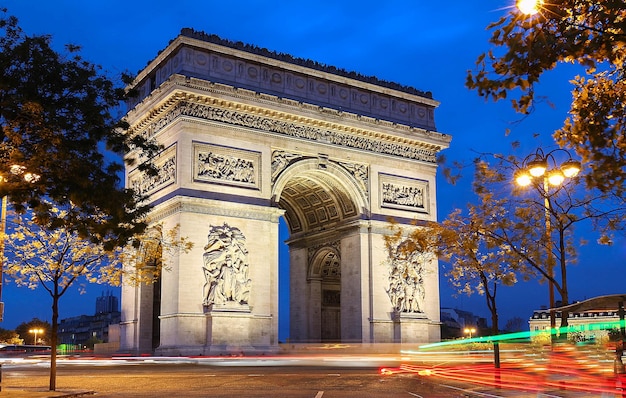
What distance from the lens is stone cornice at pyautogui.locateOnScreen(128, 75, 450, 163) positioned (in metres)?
35.5

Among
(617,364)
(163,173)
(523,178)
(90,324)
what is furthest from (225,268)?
(90,324)

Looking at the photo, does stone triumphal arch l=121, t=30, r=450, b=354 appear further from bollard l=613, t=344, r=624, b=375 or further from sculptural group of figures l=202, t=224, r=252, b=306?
bollard l=613, t=344, r=624, b=375

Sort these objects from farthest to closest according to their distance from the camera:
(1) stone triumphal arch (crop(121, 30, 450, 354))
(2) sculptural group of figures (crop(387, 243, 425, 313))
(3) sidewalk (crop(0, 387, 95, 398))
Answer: (2) sculptural group of figures (crop(387, 243, 425, 313))
(1) stone triumphal arch (crop(121, 30, 450, 354))
(3) sidewalk (crop(0, 387, 95, 398))

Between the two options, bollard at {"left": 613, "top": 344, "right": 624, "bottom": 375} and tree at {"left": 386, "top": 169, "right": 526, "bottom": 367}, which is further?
tree at {"left": 386, "top": 169, "right": 526, "bottom": 367}

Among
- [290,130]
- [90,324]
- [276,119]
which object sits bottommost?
[90,324]

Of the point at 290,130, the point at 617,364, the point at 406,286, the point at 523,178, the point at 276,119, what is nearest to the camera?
the point at 617,364

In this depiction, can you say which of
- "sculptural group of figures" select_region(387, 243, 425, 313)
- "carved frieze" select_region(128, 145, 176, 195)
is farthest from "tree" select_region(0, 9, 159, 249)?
"sculptural group of figures" select_region(387, 243, 425, 313)

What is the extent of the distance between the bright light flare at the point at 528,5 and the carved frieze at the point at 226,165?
28608 mm

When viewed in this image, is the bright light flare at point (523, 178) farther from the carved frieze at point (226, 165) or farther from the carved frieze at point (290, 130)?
the carved frieze at point (290, 130)

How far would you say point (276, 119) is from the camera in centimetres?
3841

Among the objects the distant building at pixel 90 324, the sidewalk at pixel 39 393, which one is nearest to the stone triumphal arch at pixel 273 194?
the sidewalk at pixel 39 393

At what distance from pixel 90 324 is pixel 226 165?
113m

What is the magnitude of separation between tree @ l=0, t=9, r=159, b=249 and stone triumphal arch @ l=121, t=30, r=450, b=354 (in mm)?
14563

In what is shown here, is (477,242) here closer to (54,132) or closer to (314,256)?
(54,132)
